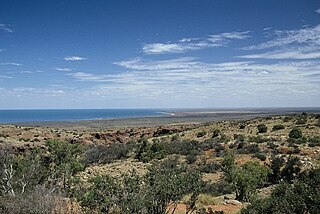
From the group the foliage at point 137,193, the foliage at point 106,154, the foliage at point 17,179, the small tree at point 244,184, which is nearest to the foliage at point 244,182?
the small tree at point 244,184

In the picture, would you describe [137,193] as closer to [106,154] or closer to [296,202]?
[296,202]

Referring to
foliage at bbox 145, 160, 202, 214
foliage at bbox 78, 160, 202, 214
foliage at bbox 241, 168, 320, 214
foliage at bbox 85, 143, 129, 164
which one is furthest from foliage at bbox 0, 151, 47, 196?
foliage at bbox 85, 143, 129, 164

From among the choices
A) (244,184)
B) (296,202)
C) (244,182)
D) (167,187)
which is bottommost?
(244,184)

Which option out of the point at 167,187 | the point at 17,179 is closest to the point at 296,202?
the point at 167,187

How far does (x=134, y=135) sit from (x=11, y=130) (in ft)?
68.9

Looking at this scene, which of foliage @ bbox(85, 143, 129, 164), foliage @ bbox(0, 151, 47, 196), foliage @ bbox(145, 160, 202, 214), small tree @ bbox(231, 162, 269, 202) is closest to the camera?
foliage @ bbox(145, 160, 202, 214)

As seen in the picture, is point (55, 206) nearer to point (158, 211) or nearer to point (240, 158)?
point (158, 211)

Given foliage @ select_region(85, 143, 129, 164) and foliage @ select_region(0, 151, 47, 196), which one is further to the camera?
foliage @ select_region(85, 143, 129, 164)

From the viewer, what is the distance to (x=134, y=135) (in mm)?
63625

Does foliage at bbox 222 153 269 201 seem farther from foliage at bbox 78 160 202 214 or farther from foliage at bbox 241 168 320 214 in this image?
foliage at bbox 78 160 202 214

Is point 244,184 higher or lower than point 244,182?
lower

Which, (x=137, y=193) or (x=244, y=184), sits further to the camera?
(x=244, y=184)

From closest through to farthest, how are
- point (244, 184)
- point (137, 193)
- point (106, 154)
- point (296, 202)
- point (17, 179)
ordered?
point (296, 202) < point (137, 193) < point (17, 179) < point (244, 184) < point (106, 154)

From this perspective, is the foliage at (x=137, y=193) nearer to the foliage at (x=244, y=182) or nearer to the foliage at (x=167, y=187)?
the foliage at (x=167, y=187)
